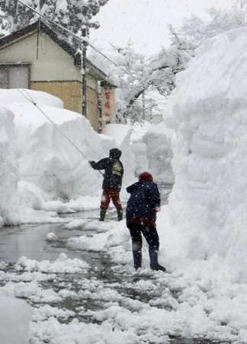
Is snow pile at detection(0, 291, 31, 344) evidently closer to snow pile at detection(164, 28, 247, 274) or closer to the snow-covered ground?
the snow-covered ground

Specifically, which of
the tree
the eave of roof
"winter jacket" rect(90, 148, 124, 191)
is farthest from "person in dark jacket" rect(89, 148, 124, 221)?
the tree

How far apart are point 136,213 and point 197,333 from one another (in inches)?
131

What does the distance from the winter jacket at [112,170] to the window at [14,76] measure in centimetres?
1844

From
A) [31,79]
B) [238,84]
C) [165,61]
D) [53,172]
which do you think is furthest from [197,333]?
[165,61]

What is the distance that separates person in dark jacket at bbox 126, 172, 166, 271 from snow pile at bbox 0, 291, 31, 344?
16.0ft

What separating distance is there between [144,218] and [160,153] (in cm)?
3650

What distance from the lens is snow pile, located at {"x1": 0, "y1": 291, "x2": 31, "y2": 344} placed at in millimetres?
3795

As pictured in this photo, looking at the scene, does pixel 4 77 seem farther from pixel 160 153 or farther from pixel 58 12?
pixel 160 153

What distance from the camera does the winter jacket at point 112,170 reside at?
14.4 metres

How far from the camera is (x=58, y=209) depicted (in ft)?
61.2

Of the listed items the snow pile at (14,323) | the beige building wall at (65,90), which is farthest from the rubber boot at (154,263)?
the beige building wall at (65,90)

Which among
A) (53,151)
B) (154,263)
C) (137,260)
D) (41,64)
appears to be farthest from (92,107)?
(154,263)

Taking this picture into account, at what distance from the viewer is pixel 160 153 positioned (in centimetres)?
4528

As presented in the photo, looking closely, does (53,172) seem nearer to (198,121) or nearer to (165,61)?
(198,121)
